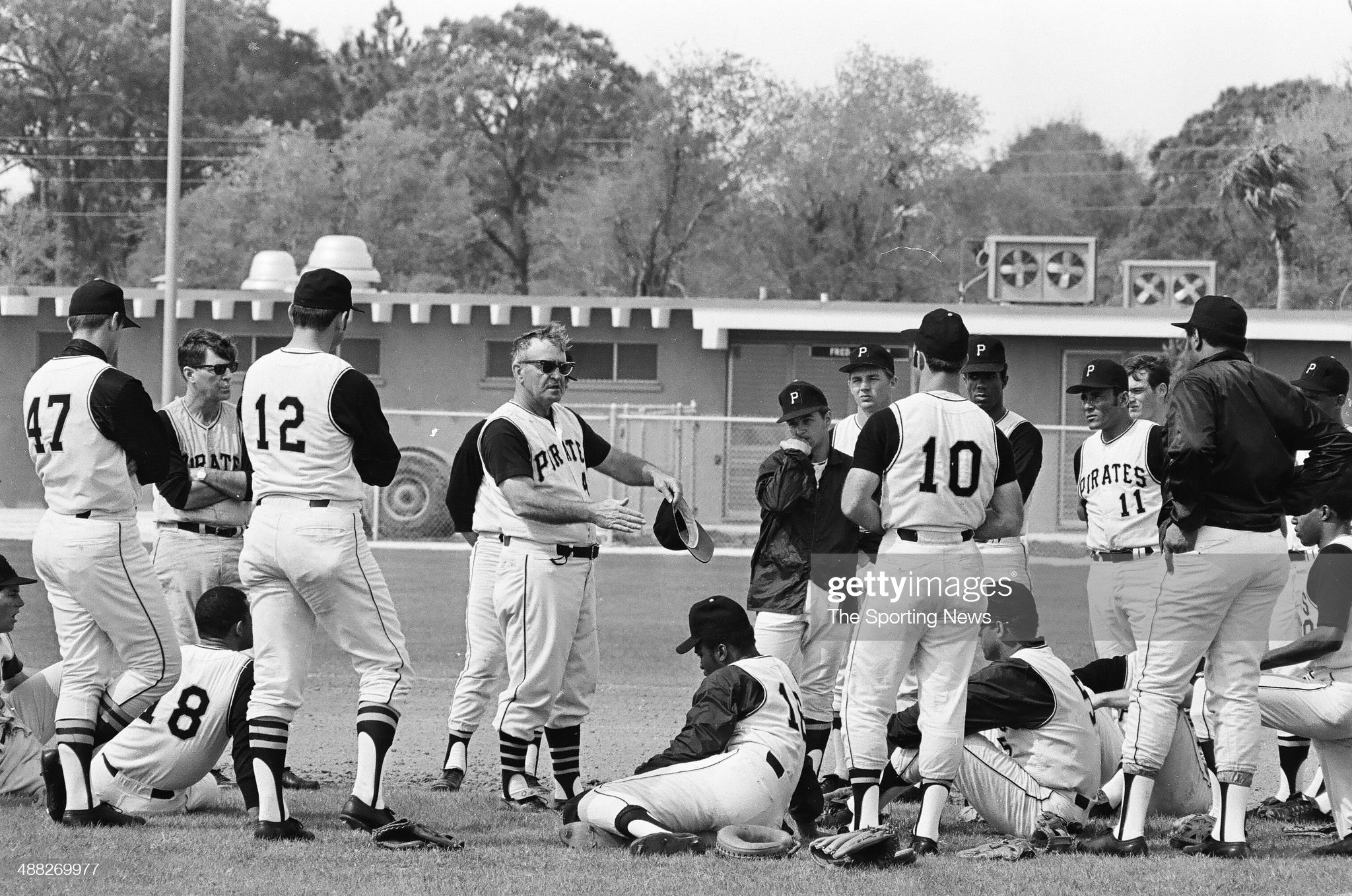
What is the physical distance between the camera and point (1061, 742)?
6.29 meters

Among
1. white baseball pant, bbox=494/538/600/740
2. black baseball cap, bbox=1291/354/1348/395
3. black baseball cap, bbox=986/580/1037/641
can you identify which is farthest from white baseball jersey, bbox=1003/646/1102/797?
black baseball cap, bbox=1291/354/1348/395

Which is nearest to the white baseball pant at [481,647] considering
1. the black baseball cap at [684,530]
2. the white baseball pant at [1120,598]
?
the black baseball cap at [684,530]

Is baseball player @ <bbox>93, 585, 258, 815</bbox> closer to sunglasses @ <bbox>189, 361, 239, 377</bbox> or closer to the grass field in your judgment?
the grass field

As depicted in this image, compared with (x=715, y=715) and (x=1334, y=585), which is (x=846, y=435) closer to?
(x=715, y=715)

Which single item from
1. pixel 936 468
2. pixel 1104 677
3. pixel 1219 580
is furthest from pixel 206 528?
pixel 1219 580

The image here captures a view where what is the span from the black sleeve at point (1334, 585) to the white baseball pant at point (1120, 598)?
79 cm

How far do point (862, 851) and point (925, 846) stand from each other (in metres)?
0.51

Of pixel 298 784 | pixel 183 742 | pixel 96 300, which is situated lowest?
pixel 298 784

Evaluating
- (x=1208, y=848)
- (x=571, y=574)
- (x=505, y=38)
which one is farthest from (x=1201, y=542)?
(x=505, y=38)

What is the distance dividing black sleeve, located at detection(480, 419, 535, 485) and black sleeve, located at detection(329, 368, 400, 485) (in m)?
0.60

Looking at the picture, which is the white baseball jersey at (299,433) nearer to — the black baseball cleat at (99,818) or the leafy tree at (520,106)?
the black baseball cleat at (99,818)

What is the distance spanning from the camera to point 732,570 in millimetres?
17422

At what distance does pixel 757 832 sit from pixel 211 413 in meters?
3.54

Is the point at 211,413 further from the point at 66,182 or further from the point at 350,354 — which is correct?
the point at 66,182
